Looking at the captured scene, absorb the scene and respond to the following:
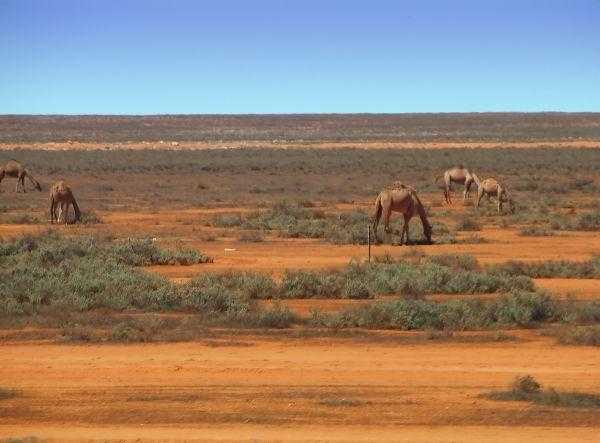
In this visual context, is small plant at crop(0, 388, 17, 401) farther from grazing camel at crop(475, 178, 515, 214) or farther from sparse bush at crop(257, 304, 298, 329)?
grazing camel at crop(475, 178, 515, 214)

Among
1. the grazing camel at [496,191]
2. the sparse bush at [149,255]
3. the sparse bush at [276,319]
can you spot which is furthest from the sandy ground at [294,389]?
→ the grazing camel at [496,191]

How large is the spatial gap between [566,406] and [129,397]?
13.2 feet

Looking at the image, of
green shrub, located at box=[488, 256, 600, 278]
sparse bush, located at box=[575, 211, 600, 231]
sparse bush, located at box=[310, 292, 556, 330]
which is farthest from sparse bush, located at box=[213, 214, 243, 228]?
sparse bush, located at box=[310, 292, 556, 330]

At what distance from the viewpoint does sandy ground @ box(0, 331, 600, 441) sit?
9.45 meters

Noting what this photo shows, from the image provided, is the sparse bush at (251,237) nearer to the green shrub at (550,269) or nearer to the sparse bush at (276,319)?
the green shrub at (550,269)

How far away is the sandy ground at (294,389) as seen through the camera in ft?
31.0

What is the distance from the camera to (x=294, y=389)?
10875 millimetres

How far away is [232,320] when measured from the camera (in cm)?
1466

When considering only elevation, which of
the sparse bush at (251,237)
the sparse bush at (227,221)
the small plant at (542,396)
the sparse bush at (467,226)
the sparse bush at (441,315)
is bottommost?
the sparse bush at (227,221)

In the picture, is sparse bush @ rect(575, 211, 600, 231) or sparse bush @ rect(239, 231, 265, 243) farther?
sparse bush @ rect(575, 211, 600, 231)

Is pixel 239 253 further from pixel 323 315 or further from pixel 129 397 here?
pixel 129 397

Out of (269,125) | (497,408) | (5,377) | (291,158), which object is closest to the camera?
(497,408)

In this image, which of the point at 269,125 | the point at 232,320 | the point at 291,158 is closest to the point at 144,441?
the point at 232,320

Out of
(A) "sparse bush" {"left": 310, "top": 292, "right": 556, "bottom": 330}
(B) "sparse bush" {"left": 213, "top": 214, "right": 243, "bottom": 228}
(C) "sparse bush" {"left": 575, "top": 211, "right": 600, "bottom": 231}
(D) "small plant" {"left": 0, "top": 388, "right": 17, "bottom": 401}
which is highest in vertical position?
(A) "sparse bush" {"left": 310, "top": 292, "right": 556, "bottom": 330}
